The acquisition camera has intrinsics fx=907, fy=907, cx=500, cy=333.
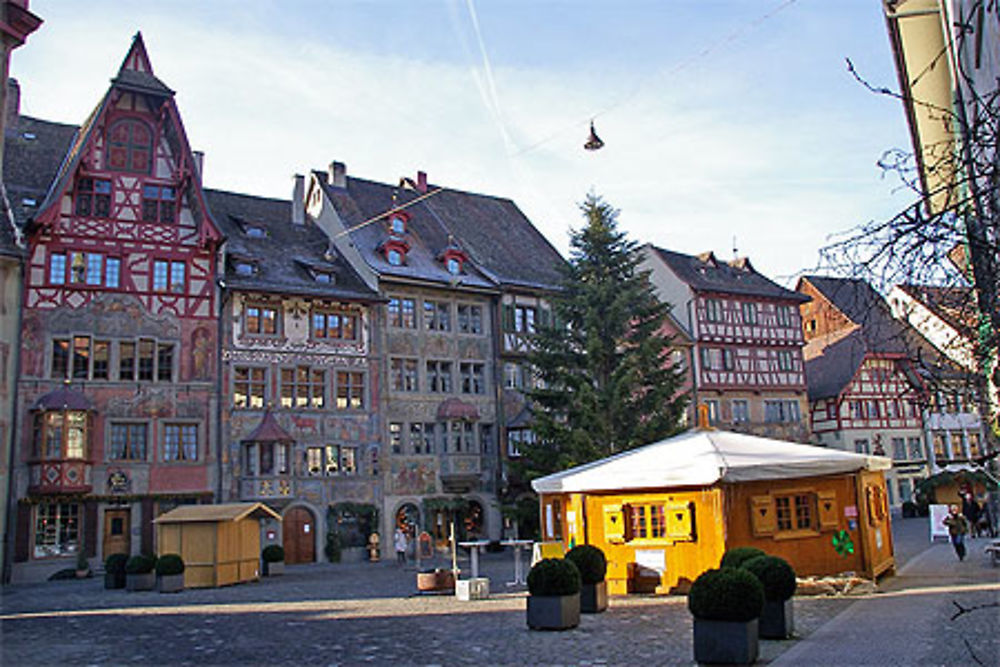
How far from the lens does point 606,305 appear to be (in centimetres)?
2992

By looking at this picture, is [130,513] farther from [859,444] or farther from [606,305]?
[859,444]

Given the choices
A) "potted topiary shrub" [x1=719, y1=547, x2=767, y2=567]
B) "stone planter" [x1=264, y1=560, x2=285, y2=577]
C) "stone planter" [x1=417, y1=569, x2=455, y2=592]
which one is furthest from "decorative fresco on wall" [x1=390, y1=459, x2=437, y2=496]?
"potted topiary shrub" [x1=719, y1=547, x2=767, y2=567]

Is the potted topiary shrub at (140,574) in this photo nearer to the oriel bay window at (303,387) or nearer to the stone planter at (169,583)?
the stone planter at (169,583)

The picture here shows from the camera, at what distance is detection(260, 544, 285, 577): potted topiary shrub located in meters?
25.5

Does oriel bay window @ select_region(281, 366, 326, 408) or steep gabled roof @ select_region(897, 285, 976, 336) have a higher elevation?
oriel bay window @ select_region(281, 366, 326, 408)

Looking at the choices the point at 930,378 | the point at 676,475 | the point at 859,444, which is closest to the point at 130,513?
the point at 676,475

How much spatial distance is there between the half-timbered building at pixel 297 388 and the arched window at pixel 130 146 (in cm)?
370

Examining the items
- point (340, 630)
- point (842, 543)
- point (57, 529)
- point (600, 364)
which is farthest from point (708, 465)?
point (57, 529)

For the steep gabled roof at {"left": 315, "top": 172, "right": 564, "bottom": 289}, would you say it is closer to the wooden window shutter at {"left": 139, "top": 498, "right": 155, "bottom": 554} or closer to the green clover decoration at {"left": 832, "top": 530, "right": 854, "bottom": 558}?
the wooden window shutter at {"left": 139, "top": 498, "right": 155, "bottom": 554}

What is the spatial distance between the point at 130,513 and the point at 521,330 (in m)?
16.1

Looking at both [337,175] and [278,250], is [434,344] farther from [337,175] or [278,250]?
[337,175]

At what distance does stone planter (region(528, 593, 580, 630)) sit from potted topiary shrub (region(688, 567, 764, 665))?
115 inches

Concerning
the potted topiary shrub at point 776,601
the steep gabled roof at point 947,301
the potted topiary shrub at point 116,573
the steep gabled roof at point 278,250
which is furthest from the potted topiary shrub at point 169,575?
the steep gabled roof at point 947,301

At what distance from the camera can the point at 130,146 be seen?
2936 cm
